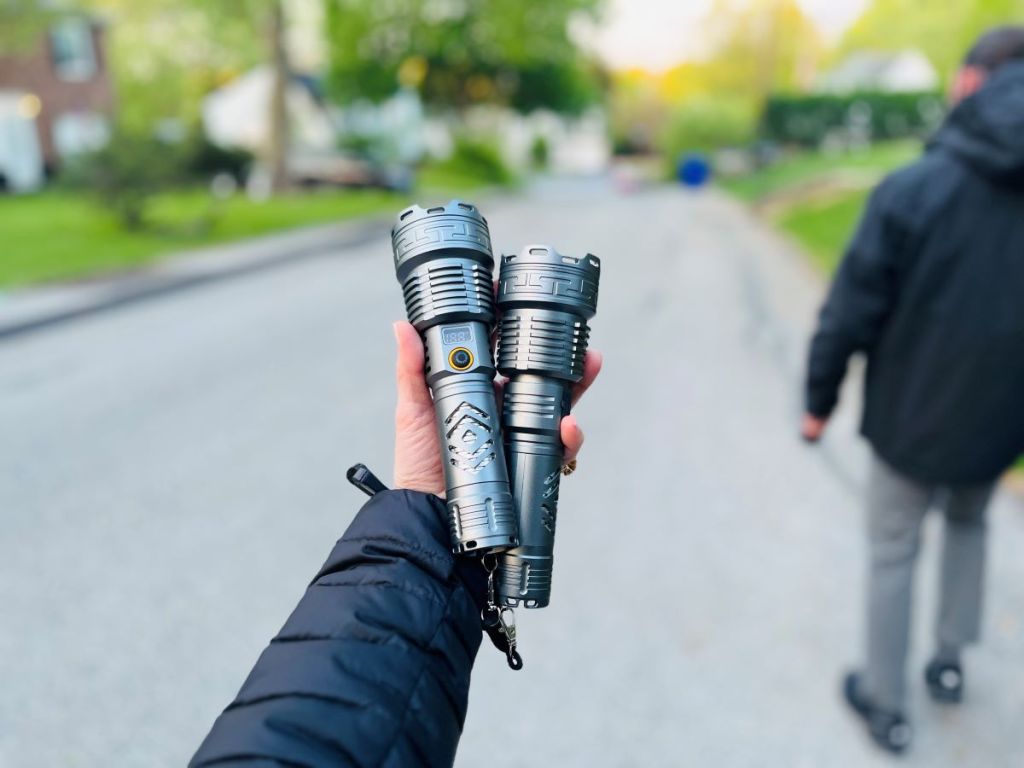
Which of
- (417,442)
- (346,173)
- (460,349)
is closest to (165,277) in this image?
(417,442)

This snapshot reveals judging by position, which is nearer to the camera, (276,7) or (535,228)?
(535,228)

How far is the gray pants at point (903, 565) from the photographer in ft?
8.14

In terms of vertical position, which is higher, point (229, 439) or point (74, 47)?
point (74, 47)

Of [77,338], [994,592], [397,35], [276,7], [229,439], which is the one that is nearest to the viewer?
[994,592]

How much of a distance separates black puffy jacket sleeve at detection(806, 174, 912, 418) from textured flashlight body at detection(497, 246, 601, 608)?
4.15 feet

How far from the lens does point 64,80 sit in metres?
27.4

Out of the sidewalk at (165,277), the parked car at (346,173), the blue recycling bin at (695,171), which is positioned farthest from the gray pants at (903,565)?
the blue recycling bin at (695,171)

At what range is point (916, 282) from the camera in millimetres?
2260

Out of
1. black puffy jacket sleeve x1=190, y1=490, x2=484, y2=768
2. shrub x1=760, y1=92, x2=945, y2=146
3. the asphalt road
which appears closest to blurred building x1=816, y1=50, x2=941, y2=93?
shrub x1=760, y1=92, x2=945, y2=146

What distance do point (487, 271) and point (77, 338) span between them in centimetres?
794

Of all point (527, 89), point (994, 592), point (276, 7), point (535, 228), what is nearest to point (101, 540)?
point (994, 592)

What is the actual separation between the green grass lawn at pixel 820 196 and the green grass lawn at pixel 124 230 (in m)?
6.52

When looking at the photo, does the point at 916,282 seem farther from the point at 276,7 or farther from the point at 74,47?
the point at 74,47

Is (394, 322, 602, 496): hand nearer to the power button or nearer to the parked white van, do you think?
the power button
